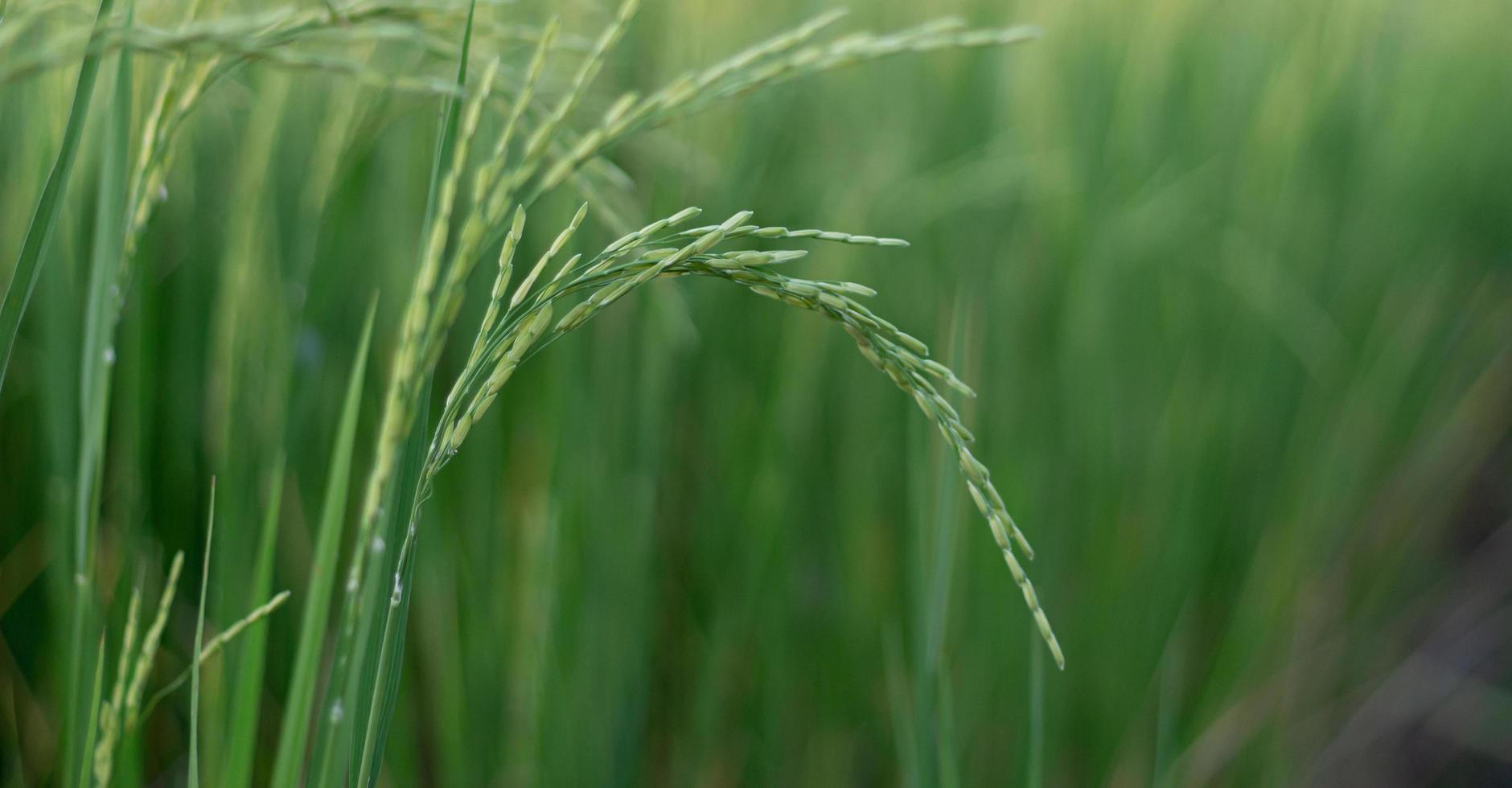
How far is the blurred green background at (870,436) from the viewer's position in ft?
2.80

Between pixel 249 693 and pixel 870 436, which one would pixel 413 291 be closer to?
pixel 249 693

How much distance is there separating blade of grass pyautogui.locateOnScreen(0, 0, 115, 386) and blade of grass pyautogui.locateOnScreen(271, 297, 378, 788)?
4.7 inches

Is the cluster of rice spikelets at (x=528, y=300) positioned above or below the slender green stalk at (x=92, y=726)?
above

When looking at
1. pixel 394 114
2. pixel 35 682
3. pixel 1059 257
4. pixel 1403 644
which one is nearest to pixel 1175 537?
pixel 1059 257

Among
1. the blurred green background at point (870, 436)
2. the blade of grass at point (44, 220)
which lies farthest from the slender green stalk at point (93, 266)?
the blurred green background at point (870, 436)

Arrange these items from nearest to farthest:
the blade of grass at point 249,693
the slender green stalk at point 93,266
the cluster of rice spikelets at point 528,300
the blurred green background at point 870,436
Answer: the cluster of rice spikelets at point 528,300
the slender green stalk at point 93,266
the blade of grass at point 249,693
the blurred green background at point 870,436

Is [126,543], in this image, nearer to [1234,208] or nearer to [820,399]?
[820,399]

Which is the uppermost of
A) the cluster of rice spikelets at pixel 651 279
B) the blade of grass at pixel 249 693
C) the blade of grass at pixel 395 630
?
the cluster of rice spikelets at pixel 651 279

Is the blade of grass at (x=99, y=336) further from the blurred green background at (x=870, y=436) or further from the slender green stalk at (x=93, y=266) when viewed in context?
the blurred green background at (x=870, y=436)

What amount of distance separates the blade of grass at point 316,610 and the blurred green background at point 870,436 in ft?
0.77

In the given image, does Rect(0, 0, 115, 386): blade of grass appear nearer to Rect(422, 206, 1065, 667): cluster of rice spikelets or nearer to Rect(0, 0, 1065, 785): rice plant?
Rect(0, 0, 1065, 785): rice plant

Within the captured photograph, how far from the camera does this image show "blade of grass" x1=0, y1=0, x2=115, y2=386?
15.9 inches

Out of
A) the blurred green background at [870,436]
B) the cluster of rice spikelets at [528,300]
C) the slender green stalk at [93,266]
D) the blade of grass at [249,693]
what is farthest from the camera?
the blurred green background at [870,436]

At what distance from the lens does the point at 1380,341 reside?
1370mm
